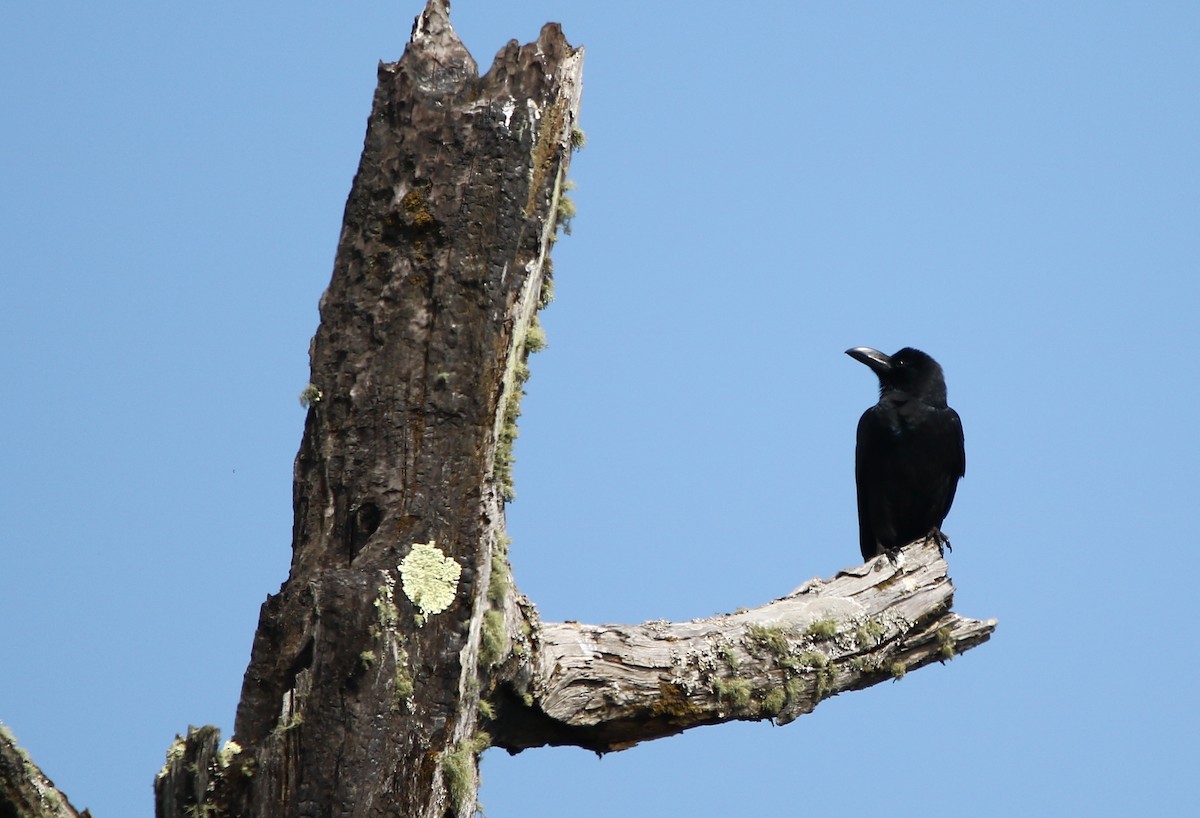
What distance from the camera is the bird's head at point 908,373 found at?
866 cm

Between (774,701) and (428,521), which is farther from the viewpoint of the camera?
(774,701)

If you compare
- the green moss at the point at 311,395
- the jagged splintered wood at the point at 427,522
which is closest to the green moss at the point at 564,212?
the jagged splintered wood at the point at 427,522

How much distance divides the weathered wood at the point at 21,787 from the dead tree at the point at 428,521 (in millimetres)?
317

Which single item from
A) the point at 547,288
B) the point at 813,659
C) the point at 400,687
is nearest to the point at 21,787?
the point at 400,687

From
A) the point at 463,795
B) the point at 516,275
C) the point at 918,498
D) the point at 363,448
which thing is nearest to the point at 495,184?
the point at 516,275

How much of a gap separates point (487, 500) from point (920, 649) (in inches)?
83.9

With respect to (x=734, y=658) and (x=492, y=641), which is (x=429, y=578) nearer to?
(x=492, y=641)

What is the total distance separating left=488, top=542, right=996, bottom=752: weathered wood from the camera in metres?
4.02

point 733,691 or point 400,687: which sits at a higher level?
point 733,691

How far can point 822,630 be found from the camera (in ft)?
15.3

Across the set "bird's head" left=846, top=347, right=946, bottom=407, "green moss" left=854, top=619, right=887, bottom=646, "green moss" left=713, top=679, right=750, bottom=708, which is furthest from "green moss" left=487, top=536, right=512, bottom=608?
"bird's head" left=846, top=347, right=946, bottom=407

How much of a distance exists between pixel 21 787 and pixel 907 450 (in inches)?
252

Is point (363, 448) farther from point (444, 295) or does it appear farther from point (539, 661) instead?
point (539, 661)

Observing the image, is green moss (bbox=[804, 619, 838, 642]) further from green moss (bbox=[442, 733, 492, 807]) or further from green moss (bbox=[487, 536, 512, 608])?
green moss (bbox=[442, 733, 492, 807])
